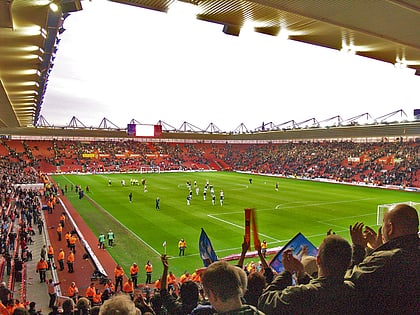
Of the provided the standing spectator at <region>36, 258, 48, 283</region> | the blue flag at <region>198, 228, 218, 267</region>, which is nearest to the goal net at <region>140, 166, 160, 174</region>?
the standing spectator at <region>36, 258, 48, 283</region>

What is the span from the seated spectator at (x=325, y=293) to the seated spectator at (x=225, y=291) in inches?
15.7

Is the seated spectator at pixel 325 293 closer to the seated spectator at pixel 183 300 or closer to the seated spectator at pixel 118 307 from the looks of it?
the seated spectator at pixel 118 307

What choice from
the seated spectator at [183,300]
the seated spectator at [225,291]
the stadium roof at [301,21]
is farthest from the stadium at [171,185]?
the seated spectator at [225,291]

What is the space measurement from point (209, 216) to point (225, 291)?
2486 cm

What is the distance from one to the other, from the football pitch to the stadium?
0.39ft

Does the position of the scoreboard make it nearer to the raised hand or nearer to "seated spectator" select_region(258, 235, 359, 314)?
the raised hand

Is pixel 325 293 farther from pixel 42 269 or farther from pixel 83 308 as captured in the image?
pixel 42 269

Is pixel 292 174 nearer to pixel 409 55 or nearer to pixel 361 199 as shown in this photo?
pixel 361 199

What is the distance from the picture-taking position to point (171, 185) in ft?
153

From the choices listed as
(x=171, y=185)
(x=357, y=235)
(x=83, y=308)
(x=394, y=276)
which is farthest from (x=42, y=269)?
(x=171, y=185)

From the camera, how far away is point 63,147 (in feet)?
251

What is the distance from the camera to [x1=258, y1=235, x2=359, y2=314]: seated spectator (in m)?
2.76

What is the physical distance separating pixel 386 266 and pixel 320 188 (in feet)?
146

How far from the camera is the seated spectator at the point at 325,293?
9.05 ft
